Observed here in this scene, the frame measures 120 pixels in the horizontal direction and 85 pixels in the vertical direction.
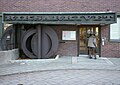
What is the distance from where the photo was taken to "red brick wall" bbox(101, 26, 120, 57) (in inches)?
637

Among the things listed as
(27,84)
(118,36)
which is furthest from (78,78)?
(118,36)

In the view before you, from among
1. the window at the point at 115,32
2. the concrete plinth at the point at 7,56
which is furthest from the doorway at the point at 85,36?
the concrete plinth at the point at 7,56

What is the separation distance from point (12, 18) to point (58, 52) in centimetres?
456

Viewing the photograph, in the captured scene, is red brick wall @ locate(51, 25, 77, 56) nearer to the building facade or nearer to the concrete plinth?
the building facade

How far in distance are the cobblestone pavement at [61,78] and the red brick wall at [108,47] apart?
5.75m

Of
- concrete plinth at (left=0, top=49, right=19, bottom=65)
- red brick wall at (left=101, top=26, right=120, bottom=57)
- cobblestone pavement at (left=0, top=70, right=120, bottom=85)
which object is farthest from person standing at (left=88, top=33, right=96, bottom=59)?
concrete plinth at (left=0, top=49, right=19, bottom=65)

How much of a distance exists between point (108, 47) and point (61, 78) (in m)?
8.10

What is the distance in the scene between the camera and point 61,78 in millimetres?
9156

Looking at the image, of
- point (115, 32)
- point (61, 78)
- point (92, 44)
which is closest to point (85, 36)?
point (92, 44)

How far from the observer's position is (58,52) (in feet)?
54.6

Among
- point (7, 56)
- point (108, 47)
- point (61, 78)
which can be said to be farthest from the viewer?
point (108, 47)

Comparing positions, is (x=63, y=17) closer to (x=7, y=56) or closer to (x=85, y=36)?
(x=85, y=36)

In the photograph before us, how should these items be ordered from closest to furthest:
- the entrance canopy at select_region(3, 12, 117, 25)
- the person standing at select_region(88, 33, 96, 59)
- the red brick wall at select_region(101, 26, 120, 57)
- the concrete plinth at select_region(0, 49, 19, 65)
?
the concrete plinth at select_region(0, 49, 19, 65), the entrance canopy at select_region(3, 12, 117, 25), the person standing at select_region(88, 33, 96, 59), the red brick wall at select_region(101, 26, 120, 57)

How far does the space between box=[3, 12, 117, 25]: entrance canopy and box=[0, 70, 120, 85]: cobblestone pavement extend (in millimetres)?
4374
